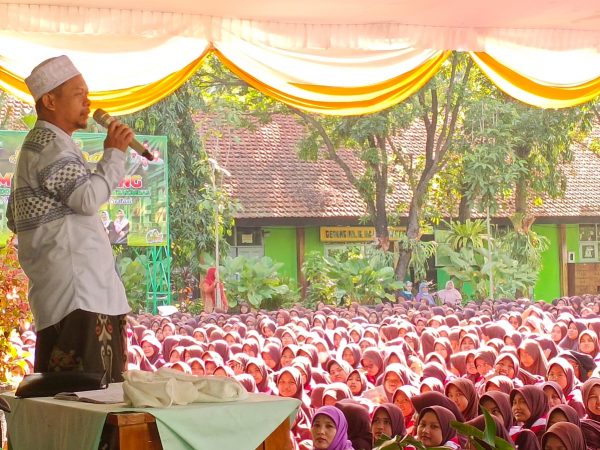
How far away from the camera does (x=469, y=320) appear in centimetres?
1009

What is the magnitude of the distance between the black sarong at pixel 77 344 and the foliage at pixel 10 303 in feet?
7.52

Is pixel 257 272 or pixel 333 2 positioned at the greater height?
pixel 333 2

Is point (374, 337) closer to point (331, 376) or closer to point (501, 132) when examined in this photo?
point (331, 376)

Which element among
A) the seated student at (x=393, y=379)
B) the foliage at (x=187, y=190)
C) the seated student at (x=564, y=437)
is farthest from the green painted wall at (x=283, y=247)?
the seated student at (x=564, y=437)

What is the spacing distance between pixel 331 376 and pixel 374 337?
2.00 metres

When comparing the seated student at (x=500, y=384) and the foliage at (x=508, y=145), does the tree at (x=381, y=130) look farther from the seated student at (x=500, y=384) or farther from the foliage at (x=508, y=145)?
the seated student at (x=500, y=384)

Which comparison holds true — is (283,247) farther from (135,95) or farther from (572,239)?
(135,95)

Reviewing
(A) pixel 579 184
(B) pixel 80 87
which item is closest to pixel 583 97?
(B) pixel 80 87

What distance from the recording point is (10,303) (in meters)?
4.90

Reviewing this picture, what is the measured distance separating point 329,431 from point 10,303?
1.67m

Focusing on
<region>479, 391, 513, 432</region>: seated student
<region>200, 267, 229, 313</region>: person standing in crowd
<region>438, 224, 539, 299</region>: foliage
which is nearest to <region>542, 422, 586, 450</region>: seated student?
<region>479, 391, 513, 432</region>: seated student

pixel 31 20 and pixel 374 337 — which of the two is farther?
pixel 374 337

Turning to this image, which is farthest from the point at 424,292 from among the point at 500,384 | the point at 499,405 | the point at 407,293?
the point at 499,405

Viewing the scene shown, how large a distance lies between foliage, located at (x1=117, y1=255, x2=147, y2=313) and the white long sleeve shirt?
11.1m
